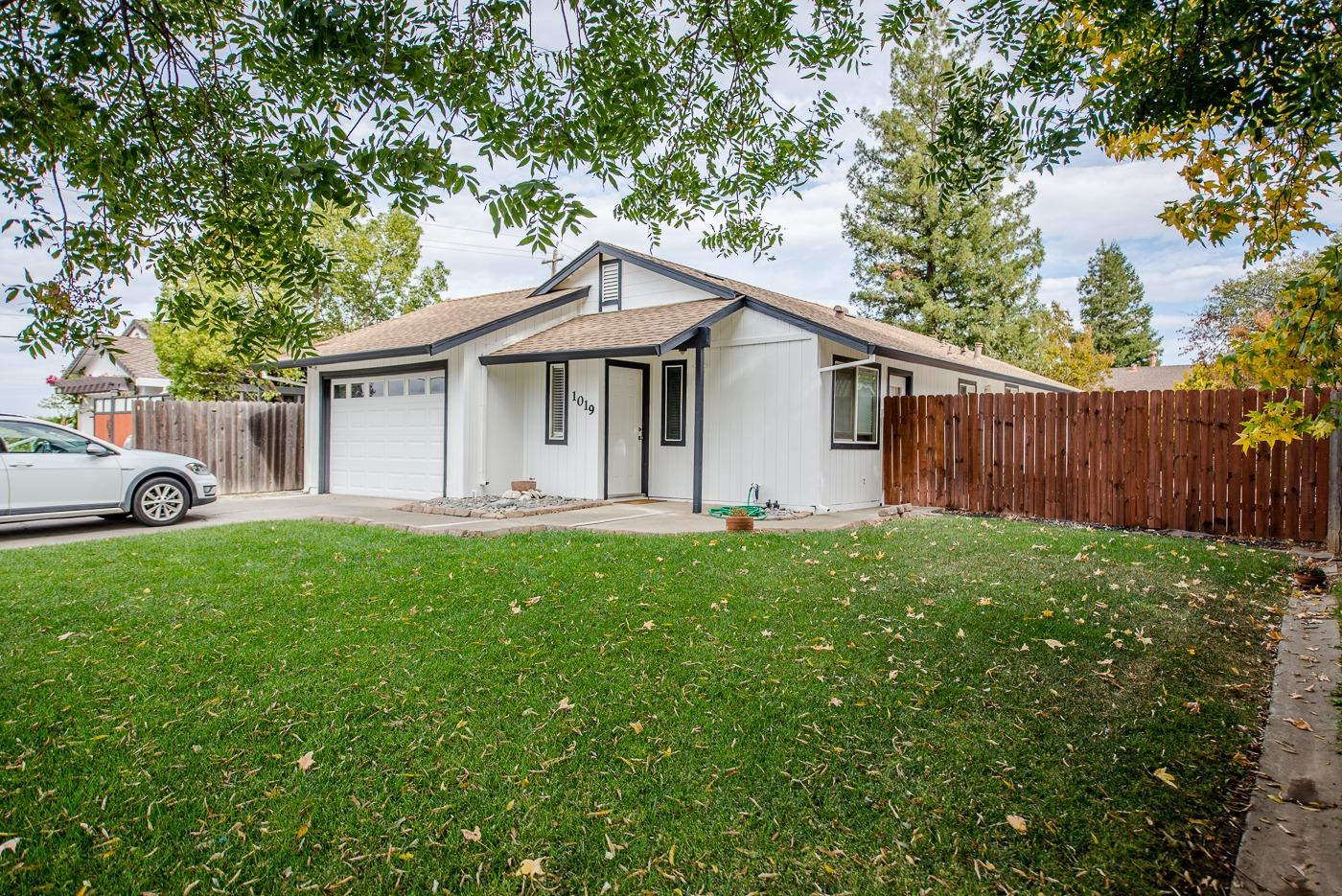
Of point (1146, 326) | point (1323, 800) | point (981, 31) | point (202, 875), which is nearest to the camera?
point (202, 875)

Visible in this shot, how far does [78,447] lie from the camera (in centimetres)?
930

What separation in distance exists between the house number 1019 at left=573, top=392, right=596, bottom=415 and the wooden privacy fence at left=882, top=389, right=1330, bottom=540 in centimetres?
505

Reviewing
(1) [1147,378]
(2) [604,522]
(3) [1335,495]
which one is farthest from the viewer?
(1) [1147,378]

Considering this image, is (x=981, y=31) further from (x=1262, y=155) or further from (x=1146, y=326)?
(x=1146, y=326)

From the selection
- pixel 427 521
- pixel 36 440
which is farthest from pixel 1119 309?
pixel 36 440

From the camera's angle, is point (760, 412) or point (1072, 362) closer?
point (760, 412)

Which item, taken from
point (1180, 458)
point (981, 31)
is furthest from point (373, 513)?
point (1180, 458)

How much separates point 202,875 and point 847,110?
565 cm

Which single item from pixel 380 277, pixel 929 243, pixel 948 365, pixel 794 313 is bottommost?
pixel 948 365

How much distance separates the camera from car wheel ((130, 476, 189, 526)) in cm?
978

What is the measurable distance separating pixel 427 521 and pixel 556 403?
349 cm

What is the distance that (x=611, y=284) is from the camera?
44.9ft

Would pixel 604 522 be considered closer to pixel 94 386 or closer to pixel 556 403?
pixel 556 403

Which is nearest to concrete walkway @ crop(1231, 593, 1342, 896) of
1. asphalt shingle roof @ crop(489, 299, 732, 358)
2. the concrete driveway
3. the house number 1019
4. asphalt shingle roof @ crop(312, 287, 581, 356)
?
asphalt shingle roof @ crop(489, 299, 732, 358)
